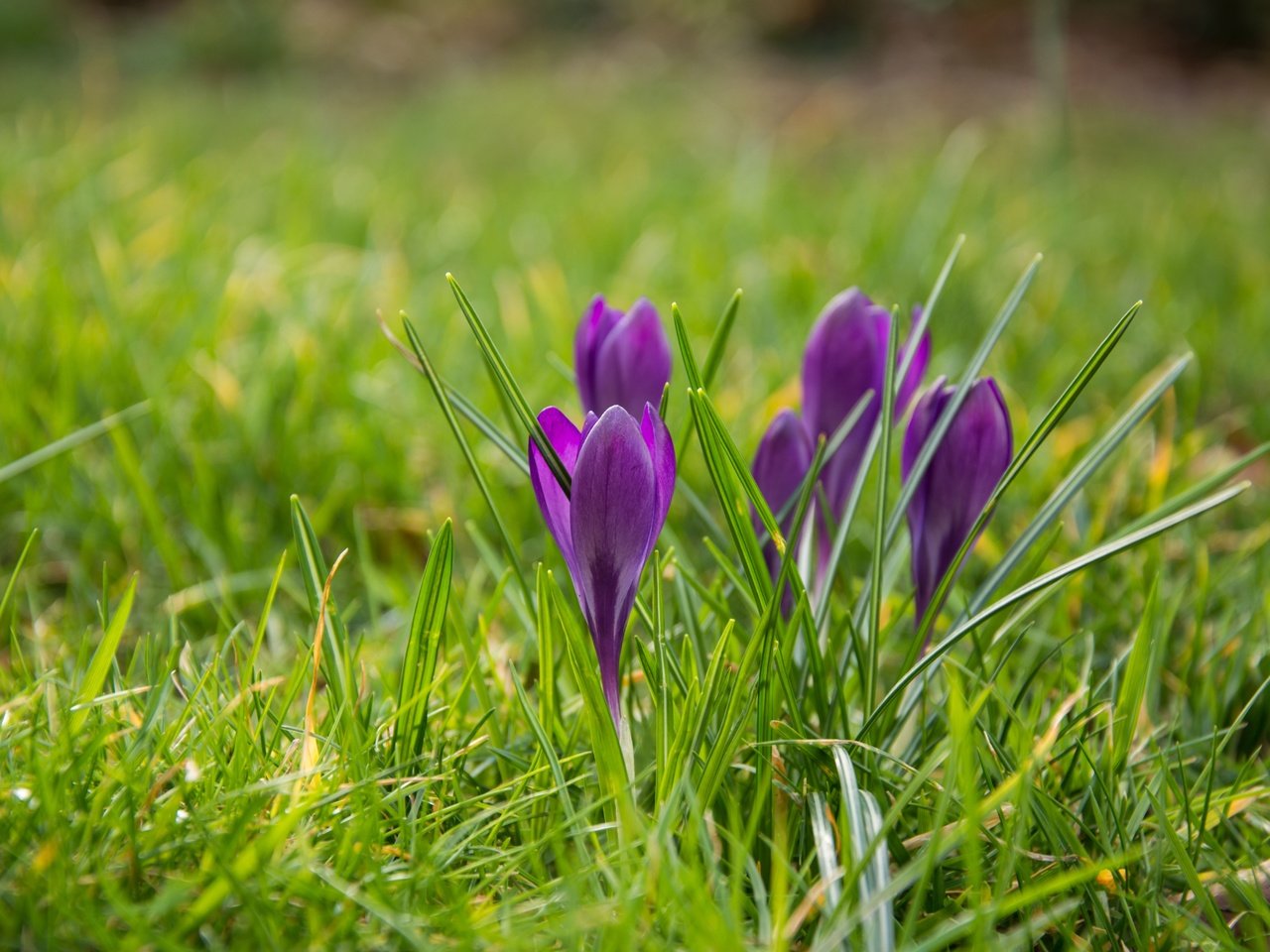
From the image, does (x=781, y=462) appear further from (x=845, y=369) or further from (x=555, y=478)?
(x=555, y=478)

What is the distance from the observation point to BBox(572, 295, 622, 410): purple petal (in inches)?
37.8

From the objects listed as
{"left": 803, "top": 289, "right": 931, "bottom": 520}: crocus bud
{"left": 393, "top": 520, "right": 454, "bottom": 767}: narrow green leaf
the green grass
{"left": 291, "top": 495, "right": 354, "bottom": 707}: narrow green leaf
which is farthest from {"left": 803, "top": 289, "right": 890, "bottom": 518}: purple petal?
{"left": 291, "top": 495, "right": 354, "bottom": 707}: narrow green leaf

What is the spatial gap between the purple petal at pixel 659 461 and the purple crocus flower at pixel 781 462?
209 millimetres

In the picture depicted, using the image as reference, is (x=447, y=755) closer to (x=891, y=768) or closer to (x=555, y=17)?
(x=891, y=768)

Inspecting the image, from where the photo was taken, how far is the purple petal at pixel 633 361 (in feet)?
3.14

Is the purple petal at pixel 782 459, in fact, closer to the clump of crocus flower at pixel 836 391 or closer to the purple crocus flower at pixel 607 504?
the clump of crocus flower at pixel 836 391

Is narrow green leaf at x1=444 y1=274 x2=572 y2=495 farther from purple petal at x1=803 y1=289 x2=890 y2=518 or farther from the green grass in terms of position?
purple petal at x1=803 y1=289 x2=890 y2=518

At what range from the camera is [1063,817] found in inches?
35.9

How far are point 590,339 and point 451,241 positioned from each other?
230cm

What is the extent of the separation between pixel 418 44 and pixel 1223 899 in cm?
775

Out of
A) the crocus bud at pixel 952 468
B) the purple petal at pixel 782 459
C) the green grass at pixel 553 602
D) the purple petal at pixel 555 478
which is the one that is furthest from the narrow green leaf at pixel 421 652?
the crocus bud at pixel 952 468

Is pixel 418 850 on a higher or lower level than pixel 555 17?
lower

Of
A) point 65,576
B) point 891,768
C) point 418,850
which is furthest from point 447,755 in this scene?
point 65,576

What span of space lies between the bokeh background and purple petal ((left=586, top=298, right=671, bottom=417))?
245 mm
